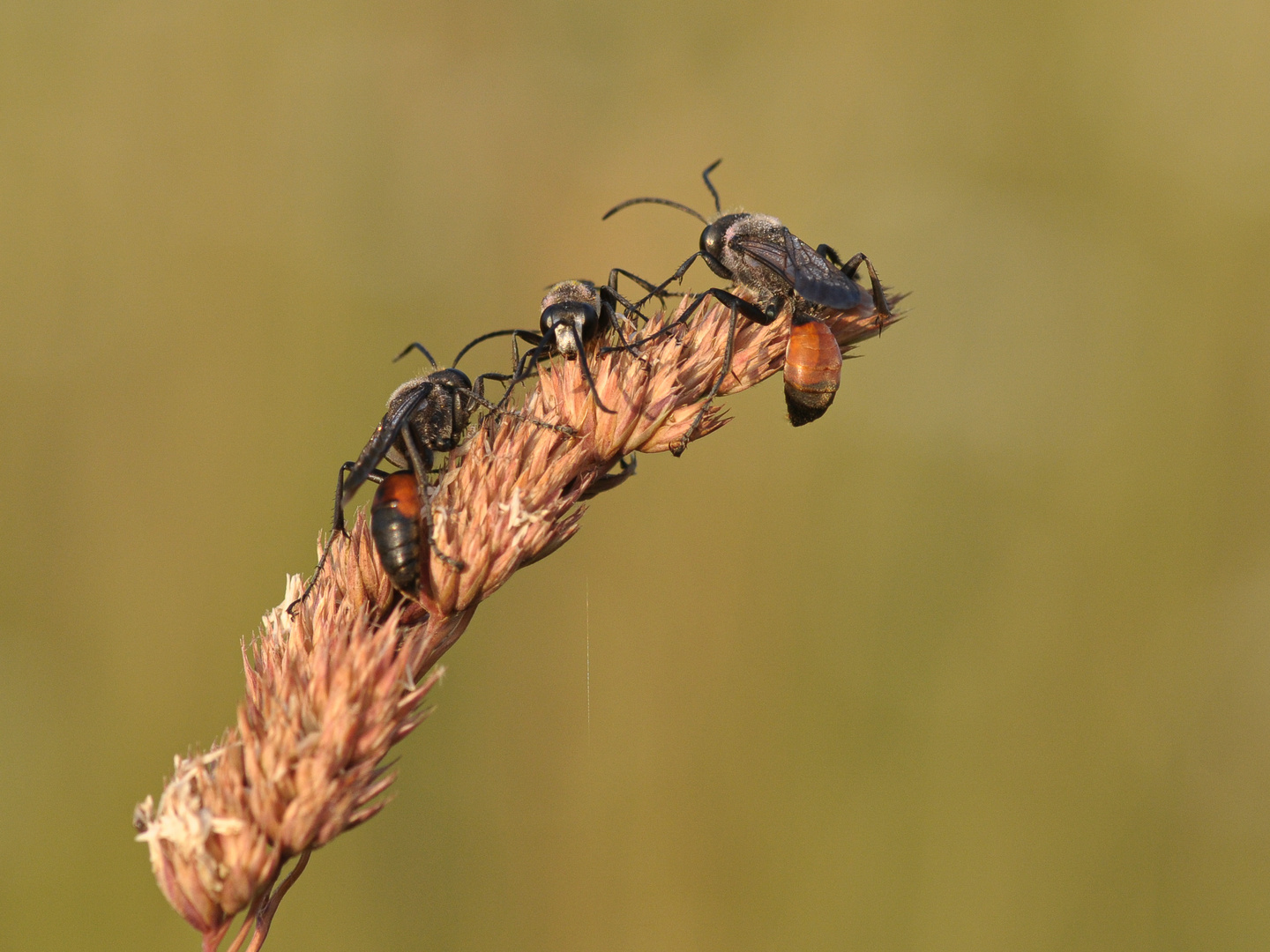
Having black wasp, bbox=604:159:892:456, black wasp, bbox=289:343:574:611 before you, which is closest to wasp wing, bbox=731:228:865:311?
black wasp, bbox=604:159:892:456

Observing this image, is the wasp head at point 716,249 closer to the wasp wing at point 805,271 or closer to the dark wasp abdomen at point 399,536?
the wasp wing at point 805,271

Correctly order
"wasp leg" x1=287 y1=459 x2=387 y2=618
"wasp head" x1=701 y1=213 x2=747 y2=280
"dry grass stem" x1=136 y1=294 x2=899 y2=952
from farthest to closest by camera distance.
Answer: "wasp head" x1=701 y1=213 x2=747 y2=280 < "wasp leg" x1=287 y1=459 x2=387 y2=618 < "dry grass stem" x1=136 y1=294 x2=899 y2=952

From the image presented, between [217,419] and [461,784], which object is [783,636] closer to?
[461,784]

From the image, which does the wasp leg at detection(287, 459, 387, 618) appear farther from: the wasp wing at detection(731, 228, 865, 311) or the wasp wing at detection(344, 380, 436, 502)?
the wasp wing at detection(731, 228, 865, 311)

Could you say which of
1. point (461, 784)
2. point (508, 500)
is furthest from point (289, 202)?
point (508, 500)


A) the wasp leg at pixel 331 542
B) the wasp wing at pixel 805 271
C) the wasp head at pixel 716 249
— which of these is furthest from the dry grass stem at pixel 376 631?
the wasp head at pixel 716 249

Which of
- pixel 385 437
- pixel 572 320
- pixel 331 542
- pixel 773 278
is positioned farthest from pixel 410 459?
pixel 773 278
